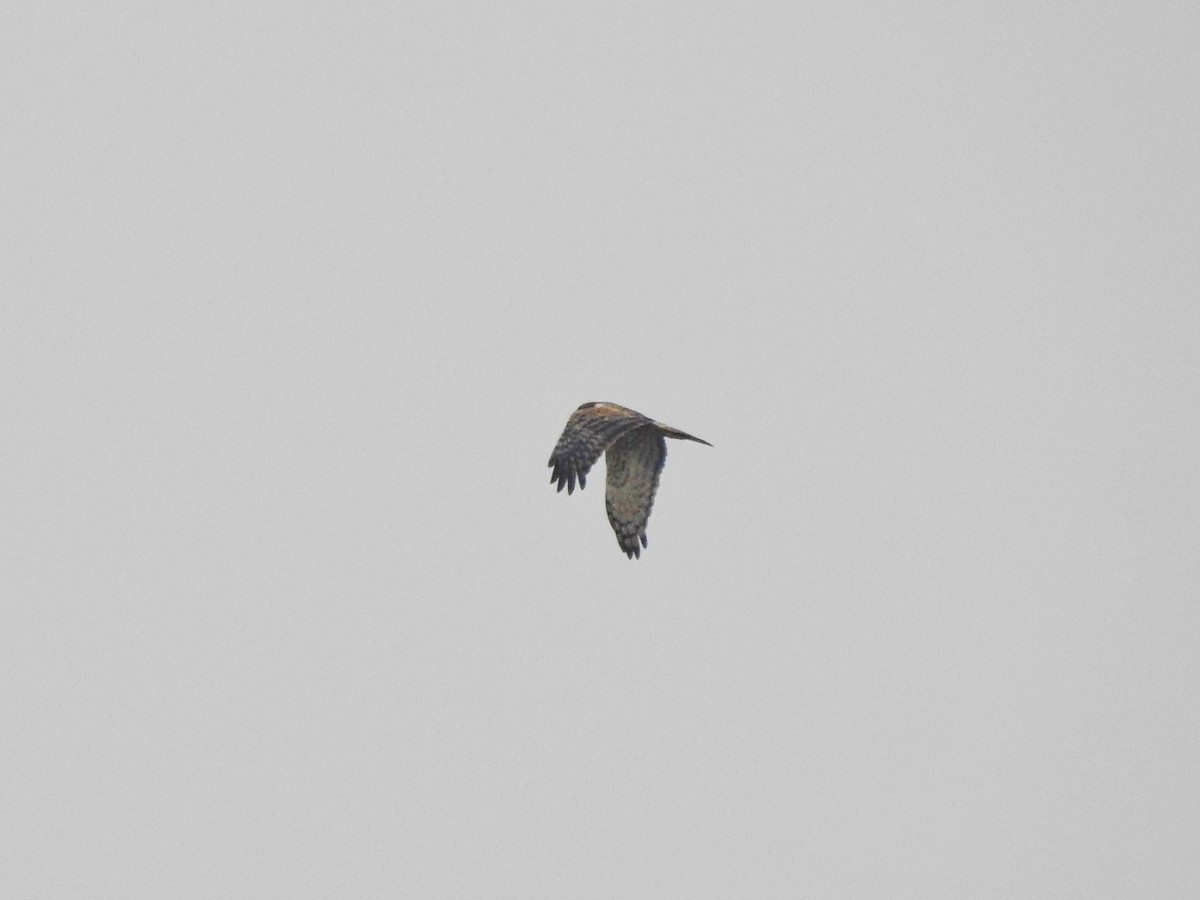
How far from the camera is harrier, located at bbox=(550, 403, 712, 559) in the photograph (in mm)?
27953

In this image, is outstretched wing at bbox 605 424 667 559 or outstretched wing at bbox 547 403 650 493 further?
outstretched wing at bbox 605 424 667 559

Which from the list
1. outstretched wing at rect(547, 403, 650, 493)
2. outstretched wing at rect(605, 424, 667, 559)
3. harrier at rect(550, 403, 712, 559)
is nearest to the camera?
outstretched wing at rect(547, 403, 650, 493)

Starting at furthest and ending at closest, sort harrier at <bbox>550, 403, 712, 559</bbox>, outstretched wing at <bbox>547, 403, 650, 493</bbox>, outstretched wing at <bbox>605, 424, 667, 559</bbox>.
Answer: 1. outstretched wing at <bbox>605, 424, 667, 559</bbox>
2. harrier at <bbox>550, 403, 712, 559</bbox>
3. outstretched wing at <bbox>547, 403, 650, 493</bbox>

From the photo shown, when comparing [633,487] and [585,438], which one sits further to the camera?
[633,487]

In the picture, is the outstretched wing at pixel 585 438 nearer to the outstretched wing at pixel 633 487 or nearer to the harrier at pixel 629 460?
the harrier at pixel 629 460

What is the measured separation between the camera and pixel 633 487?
29.2 meters

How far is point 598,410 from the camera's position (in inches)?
1117

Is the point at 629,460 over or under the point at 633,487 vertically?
over

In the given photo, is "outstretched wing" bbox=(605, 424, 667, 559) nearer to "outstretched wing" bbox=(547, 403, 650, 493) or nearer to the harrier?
the harrier

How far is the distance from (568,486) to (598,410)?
1.41m

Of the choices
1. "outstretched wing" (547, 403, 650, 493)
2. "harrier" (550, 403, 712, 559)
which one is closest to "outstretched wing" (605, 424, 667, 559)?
"harrier" (550, 403, 712, 559)

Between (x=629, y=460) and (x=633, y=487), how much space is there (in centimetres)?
37

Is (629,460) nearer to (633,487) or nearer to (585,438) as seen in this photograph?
(633,487)

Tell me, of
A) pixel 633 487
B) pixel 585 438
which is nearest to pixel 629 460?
pixel 633 487
